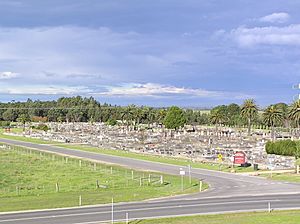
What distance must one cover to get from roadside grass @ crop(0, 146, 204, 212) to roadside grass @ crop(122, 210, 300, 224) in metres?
10.0

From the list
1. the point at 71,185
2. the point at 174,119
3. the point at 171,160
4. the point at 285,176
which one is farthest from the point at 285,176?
the point at 174,119

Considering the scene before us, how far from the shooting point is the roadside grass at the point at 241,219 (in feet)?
96.9

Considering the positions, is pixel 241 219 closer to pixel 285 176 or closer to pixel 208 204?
pixel 208 204

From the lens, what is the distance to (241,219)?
30.5 metres

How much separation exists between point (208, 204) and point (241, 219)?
7.07 m

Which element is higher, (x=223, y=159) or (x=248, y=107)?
(x=248, y=107)

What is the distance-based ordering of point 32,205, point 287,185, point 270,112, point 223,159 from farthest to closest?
point 270,112
point 223,159
point 287,185
point 32,205

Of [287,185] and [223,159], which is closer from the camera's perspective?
[287,185]

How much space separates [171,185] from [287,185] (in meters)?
11.8

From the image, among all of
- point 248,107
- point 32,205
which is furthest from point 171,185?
point 248,107

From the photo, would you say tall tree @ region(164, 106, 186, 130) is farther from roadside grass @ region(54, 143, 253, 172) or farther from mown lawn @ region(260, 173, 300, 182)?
mown lawn @ region(260, 173, 300, 182)

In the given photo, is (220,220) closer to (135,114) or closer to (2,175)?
(2,175)

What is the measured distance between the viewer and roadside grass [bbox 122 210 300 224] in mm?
29531

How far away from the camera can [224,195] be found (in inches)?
1670
